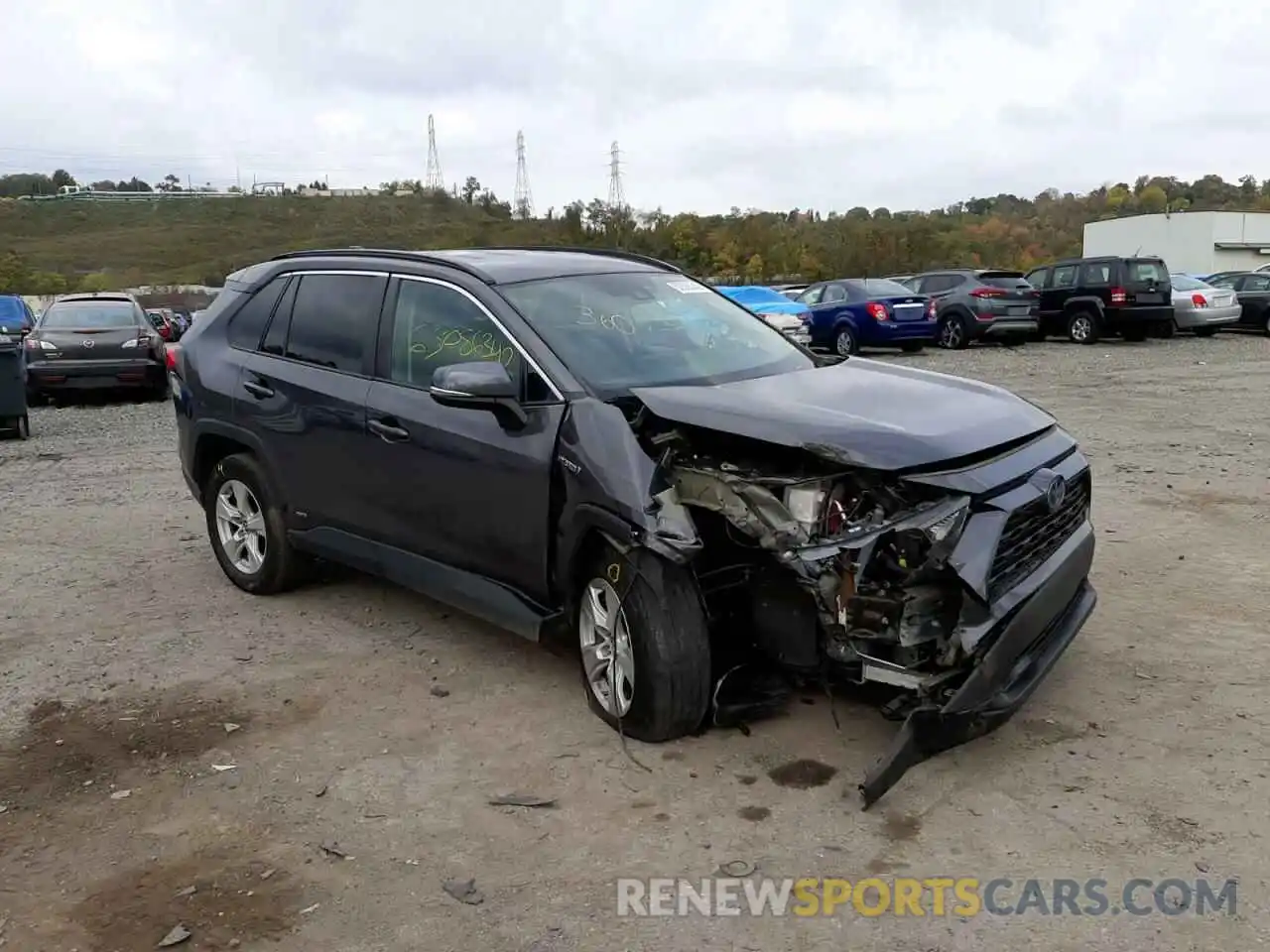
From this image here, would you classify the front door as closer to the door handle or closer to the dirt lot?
the door handle

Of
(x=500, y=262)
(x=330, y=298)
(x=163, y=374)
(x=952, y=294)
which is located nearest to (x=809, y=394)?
(x=500, y=262)

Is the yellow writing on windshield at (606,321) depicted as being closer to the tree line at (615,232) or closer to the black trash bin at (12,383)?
the black trash bin at (12,383)

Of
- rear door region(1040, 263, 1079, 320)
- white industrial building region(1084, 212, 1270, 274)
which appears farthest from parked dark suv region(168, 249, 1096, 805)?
white industrial building region(1084, 212, 1270, 274)

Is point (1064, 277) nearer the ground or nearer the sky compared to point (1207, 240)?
nearer the ground

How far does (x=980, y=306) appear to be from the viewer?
2125cm

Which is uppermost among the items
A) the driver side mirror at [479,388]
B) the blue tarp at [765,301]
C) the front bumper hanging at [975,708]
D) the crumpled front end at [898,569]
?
the blue tarp at [765,301]

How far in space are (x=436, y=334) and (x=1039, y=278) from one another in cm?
2100

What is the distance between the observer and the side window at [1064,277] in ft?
74.2

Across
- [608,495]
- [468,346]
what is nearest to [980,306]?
[468,346]

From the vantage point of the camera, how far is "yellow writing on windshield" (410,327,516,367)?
461 cm

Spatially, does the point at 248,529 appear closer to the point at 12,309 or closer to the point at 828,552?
the point at 828,552

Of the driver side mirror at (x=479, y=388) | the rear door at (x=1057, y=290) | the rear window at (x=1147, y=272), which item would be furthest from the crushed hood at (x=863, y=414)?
the rear door at (x=1057, y=290)

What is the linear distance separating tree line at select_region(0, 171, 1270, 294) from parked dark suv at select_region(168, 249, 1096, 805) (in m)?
32.4

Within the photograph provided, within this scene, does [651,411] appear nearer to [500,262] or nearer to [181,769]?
[500,262]
